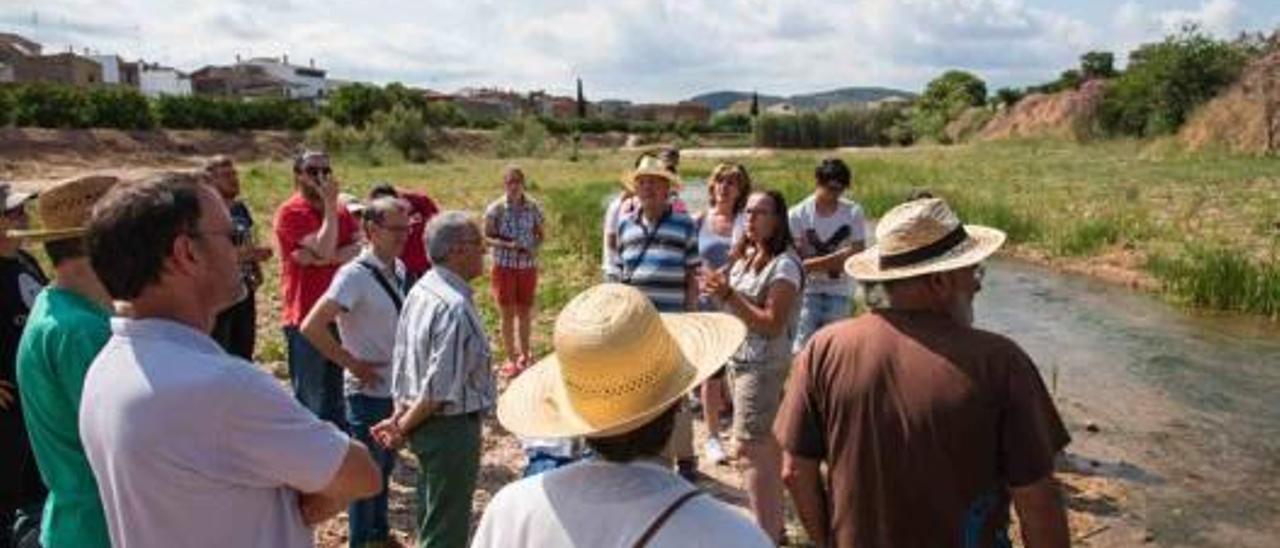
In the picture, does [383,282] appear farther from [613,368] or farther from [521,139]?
[521,139]

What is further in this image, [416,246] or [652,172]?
[416,246]

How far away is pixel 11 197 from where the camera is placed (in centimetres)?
404

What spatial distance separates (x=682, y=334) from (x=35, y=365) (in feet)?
5.52

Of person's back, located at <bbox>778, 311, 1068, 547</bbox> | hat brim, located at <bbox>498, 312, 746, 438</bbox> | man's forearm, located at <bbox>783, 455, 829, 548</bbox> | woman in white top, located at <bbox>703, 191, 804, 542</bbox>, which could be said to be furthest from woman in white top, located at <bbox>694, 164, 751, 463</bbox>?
hat brim, located at <bbox>498, 312, 746, 438</bbox>

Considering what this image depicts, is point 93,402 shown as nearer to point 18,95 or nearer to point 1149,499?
point 1149,499

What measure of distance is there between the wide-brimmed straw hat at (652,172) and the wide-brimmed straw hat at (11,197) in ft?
10.1

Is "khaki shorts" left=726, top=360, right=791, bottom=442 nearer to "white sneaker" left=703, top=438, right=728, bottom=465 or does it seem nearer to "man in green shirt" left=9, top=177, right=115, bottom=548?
"white sneaker" left=703, top=438, right=728, bottom=465

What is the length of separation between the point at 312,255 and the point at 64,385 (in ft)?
10.1

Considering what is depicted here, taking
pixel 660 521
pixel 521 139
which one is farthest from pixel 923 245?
pixel 521 139

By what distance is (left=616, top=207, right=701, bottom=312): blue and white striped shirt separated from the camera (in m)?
6.27

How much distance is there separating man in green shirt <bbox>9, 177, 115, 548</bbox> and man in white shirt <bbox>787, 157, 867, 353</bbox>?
433 centimetres

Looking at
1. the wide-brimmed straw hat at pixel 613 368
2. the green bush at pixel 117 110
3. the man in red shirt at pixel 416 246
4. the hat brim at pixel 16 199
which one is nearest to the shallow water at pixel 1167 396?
the man in red shirt at pixel 416 246

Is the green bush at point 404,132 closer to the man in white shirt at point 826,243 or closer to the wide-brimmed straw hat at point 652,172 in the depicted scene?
the wide-brimmed straw hat at point 652,172

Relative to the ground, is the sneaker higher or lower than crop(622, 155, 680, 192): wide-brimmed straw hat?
lower
